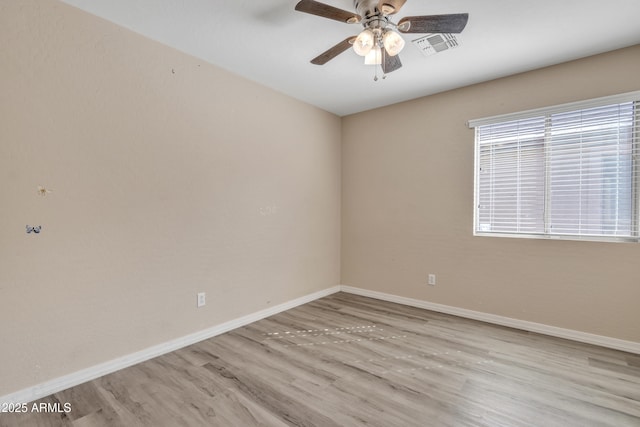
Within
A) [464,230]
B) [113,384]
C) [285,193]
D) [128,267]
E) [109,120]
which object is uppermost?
[109,120]

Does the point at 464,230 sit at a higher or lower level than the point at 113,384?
higher


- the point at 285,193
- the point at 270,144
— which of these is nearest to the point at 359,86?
the point at 270,144

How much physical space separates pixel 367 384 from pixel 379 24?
2.32 meters

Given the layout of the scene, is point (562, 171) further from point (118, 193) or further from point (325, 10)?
point (118, 193)

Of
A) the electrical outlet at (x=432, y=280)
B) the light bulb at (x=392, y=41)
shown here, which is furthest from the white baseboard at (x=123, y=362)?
the light bulb at (x=392, y=41)

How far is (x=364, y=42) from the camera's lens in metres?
1.87

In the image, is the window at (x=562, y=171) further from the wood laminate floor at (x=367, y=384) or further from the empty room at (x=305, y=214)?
the wood laminate floor at (x=367, y=384)

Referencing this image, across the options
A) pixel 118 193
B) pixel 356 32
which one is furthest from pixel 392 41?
pixel 118 193

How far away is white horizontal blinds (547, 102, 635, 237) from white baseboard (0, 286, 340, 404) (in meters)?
3.03

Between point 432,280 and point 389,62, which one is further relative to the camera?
point 432,280

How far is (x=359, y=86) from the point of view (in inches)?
127

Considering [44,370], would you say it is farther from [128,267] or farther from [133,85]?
[133,85]

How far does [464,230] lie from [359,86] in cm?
194

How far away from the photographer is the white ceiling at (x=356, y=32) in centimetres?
197
